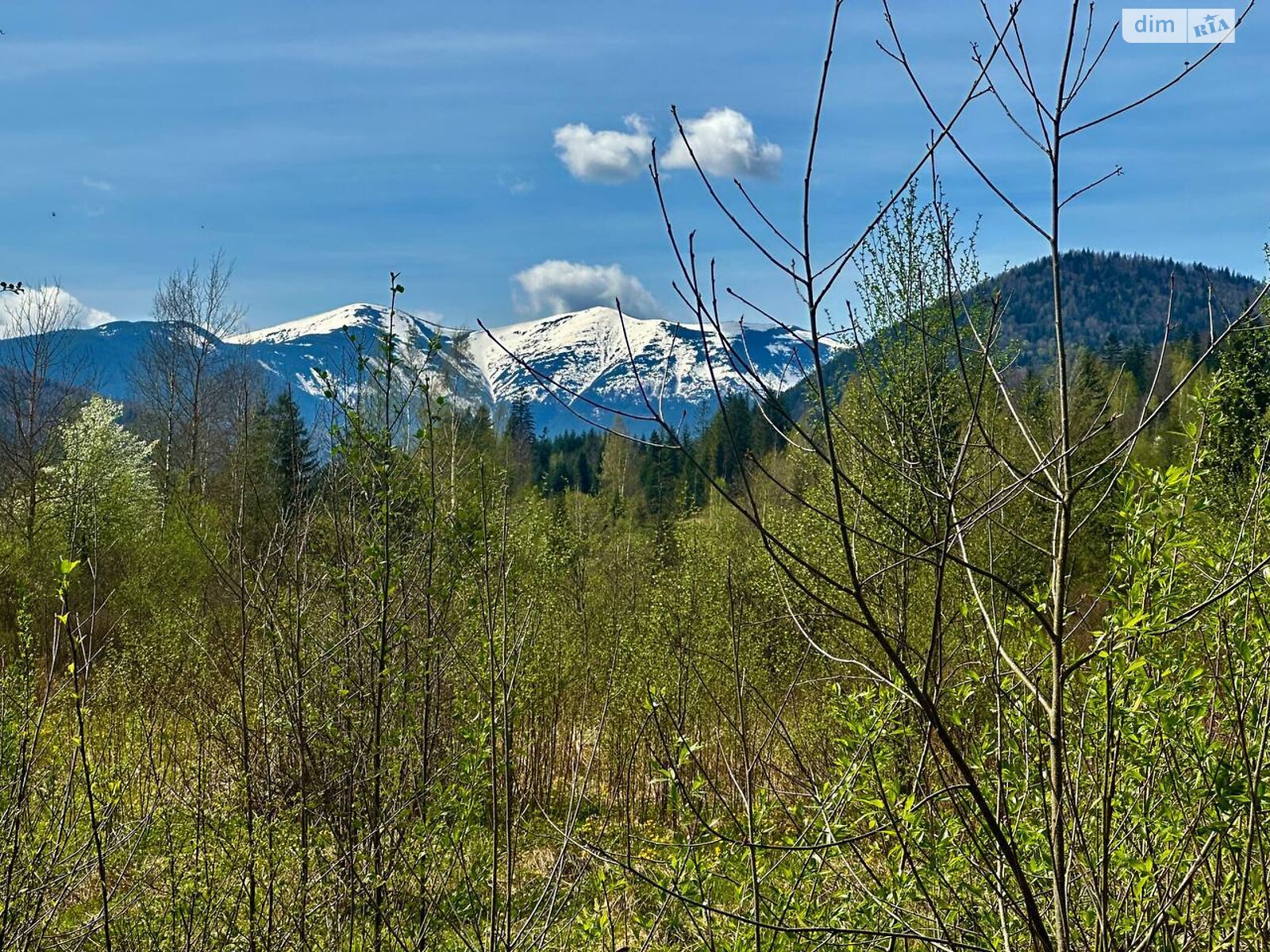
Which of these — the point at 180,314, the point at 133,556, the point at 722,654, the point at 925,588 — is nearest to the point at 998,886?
the point at 925,588

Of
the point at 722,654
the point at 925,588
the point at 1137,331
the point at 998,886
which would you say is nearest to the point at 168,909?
the point at 998,886

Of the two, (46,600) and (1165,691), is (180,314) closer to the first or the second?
(46,600)

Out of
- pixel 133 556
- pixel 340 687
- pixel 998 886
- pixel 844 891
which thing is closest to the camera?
pixel 998 886

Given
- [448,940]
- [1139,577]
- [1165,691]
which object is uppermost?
[1139,577]

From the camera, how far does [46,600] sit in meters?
16.1

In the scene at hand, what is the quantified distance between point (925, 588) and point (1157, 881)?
8.31m

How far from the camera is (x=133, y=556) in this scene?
56.8ft

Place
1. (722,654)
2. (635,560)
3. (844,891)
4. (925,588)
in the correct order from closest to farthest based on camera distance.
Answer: (844,891)
(925,588)
(722,654)
(635,560)

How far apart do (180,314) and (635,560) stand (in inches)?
811

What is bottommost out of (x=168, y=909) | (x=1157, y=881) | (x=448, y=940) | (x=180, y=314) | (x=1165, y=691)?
(x=448, y=940)

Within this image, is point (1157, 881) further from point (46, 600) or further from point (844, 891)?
point (46, 600)

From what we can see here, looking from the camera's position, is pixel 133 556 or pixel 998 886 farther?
pixel 133 556

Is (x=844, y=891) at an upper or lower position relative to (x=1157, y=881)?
lower

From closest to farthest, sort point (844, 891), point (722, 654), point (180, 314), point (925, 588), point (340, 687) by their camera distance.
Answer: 1. point (844, 891)
2. point (340, 687)
3. point (925, 588)
4. point (722, 654)
5. point (180, 314)
